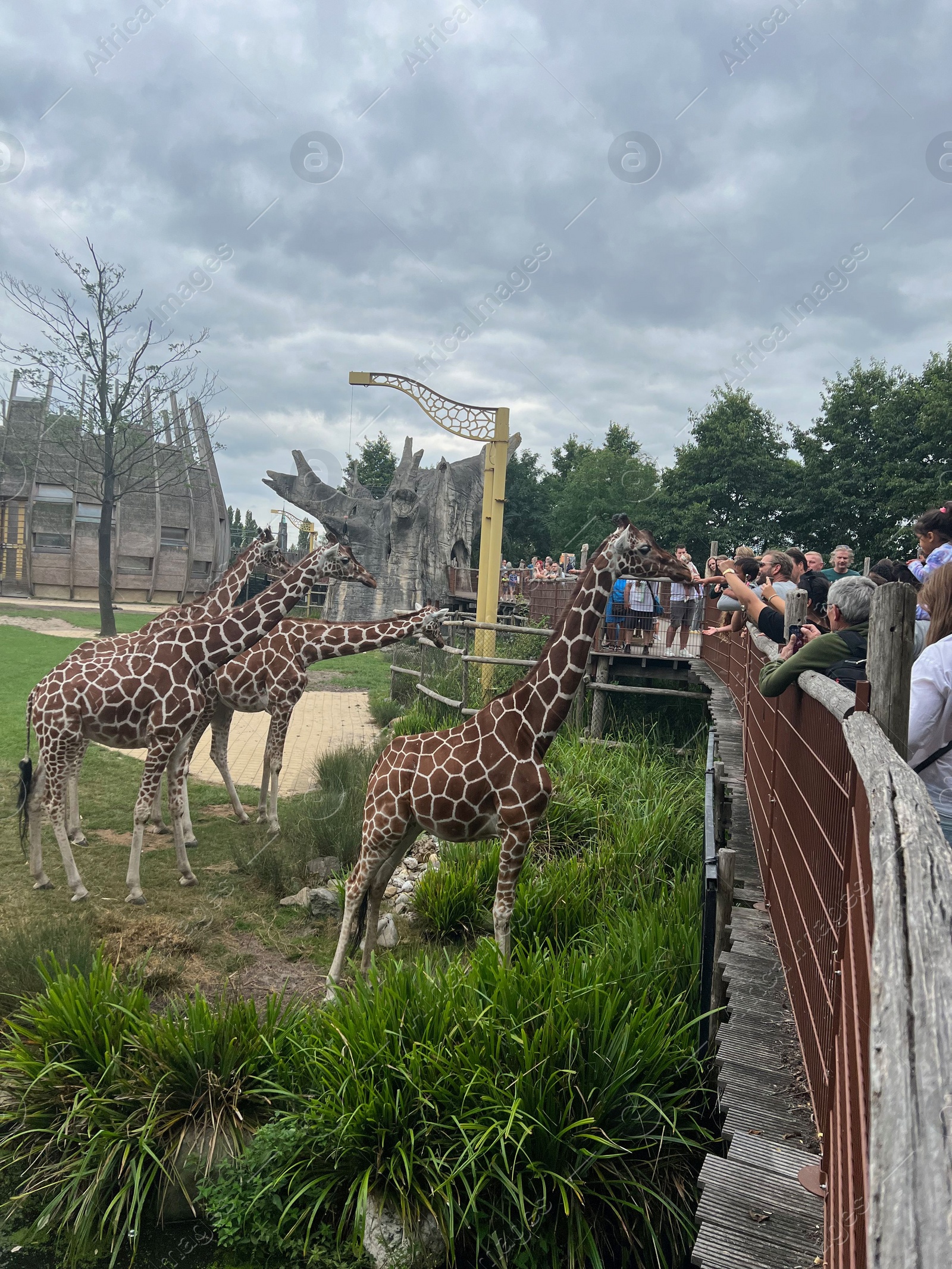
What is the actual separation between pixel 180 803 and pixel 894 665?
6606 millimetres

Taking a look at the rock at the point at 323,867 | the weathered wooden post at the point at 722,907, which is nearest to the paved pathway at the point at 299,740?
Answer: the rock at the point at 323,867

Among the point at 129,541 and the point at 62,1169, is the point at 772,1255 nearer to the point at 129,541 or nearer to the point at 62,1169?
the point at 62,1169

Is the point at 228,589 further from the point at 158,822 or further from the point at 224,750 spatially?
the point at 158,822

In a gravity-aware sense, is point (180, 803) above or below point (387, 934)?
above

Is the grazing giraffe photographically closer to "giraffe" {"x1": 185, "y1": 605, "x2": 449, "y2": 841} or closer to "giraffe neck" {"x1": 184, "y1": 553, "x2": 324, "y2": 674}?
"giraffe neck" {"x1": 184, "y1": 553, "x2": 324, "y2": 674}

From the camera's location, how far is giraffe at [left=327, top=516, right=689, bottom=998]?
4797mm

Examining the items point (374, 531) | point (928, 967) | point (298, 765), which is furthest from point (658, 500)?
point (928, 967)

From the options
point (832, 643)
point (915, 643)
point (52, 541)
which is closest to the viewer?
point (915, 643)

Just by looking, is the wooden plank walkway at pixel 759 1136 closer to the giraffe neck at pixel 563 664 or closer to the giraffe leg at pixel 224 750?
the giraffe neck at pixel 563 664

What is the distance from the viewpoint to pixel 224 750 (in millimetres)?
8883

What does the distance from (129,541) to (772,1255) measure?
106 feet

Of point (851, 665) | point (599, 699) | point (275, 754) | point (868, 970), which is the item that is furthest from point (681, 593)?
point (868, 970)

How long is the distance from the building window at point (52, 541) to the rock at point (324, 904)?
27544 mm

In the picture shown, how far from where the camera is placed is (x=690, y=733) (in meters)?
12.3
